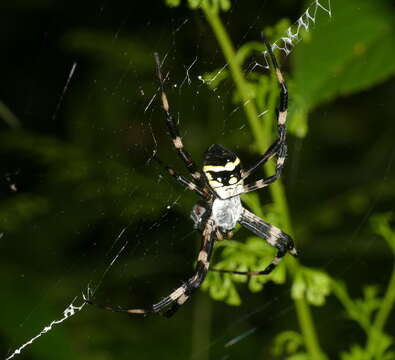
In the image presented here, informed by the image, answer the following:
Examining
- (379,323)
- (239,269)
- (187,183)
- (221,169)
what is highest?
(187,183)

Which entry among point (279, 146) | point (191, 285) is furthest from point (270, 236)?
point (279, 146)

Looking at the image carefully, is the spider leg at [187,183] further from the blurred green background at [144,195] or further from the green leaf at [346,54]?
the green leaf at [346,54]

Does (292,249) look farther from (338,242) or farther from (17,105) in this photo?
(17,105)

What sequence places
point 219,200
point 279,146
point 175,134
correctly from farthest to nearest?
point 219,200, point 279,146, point 175,134

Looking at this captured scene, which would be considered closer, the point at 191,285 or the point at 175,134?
the point at 175,134

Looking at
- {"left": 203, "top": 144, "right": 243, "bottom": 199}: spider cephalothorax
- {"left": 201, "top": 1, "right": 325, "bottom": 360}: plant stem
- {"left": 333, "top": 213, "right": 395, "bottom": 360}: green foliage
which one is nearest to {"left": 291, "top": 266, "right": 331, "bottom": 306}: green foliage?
{"left": 201, "top": 1, "right": 325, "bottom": 360}: plant stem

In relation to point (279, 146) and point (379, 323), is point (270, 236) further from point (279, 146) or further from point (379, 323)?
point (379, 323)

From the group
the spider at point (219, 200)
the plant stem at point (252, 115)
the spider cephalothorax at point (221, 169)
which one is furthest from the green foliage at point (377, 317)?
the spider cephalothorax at point (221, 169)

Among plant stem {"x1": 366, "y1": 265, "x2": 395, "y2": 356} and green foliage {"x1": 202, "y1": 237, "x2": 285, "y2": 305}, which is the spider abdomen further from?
plant stem {"x1": 366, "y1": 265, "x2": 395, "y2": 356}

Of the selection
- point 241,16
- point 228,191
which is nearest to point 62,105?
point 241,16
